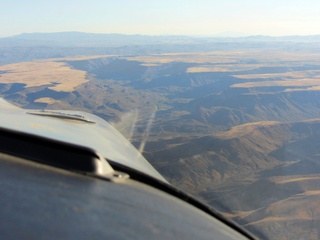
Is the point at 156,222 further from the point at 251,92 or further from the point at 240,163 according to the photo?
the point at 251,92

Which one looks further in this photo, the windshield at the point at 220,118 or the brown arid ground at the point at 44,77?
the brown arid ground at the point at 44,77

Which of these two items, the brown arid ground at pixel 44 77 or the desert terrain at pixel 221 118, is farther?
the brown arid ground at pixel 44 77

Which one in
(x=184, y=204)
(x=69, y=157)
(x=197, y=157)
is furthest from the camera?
(x=197, y=157)

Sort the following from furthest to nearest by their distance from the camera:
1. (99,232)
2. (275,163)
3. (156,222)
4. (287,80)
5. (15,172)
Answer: (287,80) → (275,163) → (15,172) → (156,222) → (99,232)

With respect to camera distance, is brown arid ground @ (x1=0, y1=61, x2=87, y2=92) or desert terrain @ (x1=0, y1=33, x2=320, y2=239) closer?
desert terrain @ (x1=0, y1=33, x2=320, y2=239)

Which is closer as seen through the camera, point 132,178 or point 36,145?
point 36,145

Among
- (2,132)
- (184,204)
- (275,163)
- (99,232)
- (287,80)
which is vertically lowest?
(275,163)

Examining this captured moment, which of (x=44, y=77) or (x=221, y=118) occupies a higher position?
(x=44, y=77)

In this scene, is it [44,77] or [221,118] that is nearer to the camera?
[221,118]

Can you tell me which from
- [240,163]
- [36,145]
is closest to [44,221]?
[36,145]

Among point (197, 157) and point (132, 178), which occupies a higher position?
point (132, 178)

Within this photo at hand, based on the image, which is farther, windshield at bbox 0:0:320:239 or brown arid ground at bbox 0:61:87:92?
brown arid ground at bbox 0:61:87:92
